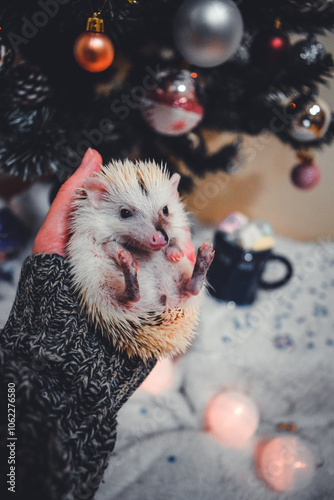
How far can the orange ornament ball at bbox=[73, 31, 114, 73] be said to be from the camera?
2.14 ft

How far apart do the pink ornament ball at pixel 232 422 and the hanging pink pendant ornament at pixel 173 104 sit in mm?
681

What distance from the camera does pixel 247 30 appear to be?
847 mm

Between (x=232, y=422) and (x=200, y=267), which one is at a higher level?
(x=200, y=267)

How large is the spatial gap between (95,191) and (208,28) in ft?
1.36

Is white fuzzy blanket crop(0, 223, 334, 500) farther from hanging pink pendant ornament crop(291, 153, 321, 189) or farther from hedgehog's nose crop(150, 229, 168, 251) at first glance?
hanging pink pendant ornament crop(291, 153, 321, 189)

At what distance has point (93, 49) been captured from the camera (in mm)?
654

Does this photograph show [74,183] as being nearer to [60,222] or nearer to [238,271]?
[60,222]

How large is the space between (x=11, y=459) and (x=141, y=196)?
329 millimetres

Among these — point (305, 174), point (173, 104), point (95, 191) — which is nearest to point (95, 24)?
point (173, 104)

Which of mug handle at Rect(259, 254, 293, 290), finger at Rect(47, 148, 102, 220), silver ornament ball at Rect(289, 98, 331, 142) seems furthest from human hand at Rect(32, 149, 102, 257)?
mug handle at Rect(259, 254, 293, 290)

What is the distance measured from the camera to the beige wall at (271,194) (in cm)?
138

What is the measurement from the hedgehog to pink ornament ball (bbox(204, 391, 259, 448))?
20.1 inches

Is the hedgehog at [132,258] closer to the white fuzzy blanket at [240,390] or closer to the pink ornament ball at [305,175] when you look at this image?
the white fuzzy blanket at [240,390]

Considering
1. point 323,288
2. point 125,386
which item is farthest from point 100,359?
point 323,288
